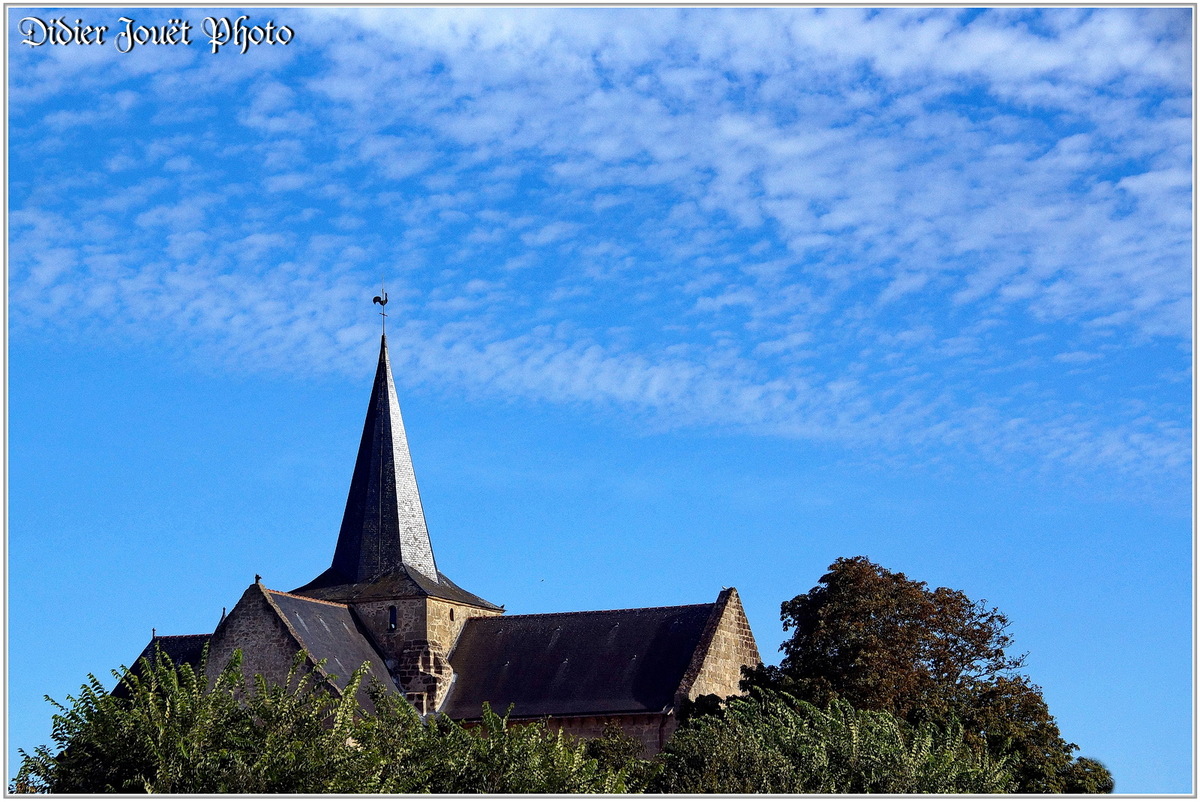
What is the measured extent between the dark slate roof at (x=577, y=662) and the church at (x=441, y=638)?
4 centimetres

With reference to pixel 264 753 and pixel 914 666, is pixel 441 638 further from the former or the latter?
pixel 264 753

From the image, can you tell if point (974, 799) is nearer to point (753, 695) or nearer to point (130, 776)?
point (130, 776)

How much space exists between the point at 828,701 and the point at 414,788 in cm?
1657

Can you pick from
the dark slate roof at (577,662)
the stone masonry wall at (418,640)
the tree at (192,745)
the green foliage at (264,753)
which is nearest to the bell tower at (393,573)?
the stone masonry wall at (418,640)

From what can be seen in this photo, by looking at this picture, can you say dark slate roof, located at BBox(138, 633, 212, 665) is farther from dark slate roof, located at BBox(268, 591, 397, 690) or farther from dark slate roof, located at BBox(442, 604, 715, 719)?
dark slate roof, located at BBox(442, 604, 715, 719)

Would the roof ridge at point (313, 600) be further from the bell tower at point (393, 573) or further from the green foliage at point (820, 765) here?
the green foliage at point (820, 765)

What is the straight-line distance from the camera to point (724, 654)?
1497 inches

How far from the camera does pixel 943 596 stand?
113 ft

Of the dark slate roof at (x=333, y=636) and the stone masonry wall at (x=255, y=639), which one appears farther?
the dark slate roof at (x=333, y=636)

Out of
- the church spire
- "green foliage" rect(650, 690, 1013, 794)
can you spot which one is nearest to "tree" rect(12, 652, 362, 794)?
"green foliage" rect(650, 690, 1013, 794)

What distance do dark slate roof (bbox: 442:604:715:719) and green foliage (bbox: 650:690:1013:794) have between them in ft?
42.6

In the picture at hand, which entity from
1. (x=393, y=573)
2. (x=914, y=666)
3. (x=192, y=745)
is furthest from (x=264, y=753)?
(x=393, y=573)

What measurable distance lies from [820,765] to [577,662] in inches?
730

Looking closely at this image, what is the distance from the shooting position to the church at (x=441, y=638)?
121ft
